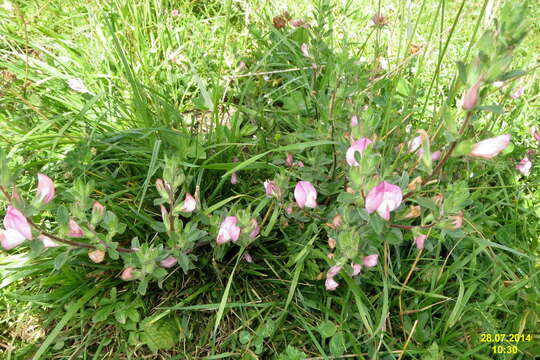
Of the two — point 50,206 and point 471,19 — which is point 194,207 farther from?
point 471,19

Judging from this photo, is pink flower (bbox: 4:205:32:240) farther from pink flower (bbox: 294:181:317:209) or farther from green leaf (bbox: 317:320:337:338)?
green leaf (bbox: 317:320:337:338)

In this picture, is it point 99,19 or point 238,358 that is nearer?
point 238,358

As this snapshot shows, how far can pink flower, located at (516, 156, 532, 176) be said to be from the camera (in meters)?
1.89

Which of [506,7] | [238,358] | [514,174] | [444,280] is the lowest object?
[238,358]

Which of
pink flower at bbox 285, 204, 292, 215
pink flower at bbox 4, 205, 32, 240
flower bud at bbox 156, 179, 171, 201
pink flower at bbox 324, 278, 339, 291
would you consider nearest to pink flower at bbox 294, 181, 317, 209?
pink flower at bbox 285, 204, 292, 215

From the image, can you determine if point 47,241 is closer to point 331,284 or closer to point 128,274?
point 128,274

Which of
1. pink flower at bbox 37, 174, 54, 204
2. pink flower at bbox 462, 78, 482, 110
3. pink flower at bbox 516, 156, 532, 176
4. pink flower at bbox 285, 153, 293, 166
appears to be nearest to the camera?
pink flower at bbox 462, 78, 482, 110

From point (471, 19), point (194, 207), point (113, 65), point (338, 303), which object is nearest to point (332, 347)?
point (338, 303)

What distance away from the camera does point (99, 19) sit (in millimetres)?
2520

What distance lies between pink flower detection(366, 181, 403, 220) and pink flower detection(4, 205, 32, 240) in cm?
93

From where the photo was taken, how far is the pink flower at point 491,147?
98 centimetres

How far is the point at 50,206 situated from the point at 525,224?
1.82 m

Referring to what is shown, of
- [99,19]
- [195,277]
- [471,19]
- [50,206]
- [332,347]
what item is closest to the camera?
[50,206]

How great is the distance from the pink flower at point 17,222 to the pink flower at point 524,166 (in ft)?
6.56
